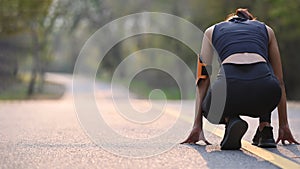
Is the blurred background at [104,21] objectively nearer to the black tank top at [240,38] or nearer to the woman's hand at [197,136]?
the black tank top at [240,38]

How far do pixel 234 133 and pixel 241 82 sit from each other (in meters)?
0.44

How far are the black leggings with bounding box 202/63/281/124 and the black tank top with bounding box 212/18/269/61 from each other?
0.18 metres

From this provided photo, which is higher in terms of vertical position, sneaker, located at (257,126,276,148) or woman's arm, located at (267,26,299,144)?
woman's arm, located at (267,26,299,144)

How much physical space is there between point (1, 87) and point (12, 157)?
2963cm

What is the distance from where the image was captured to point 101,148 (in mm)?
5551

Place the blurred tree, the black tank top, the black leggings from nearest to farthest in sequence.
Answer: the black leggings → the black tank top → the blurred tree

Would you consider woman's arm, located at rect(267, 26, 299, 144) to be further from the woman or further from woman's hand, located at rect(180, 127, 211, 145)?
woman's hand, located at rect(180, 127, 211, 145)

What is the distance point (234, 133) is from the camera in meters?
5.20

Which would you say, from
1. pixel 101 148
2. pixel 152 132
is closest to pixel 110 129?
pixel 152 132

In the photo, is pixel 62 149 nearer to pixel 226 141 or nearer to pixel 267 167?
pixel 226 141

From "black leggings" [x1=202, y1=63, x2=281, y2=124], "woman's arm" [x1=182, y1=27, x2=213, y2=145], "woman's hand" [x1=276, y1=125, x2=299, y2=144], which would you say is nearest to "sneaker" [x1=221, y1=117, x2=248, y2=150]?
"black leggings" [x1=202, y1=63, x2=281, y2=124]

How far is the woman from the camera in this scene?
5.25 meters

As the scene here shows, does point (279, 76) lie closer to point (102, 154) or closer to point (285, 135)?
point (285, 135)

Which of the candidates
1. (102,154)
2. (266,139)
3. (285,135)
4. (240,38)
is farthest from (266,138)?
(102,154)
